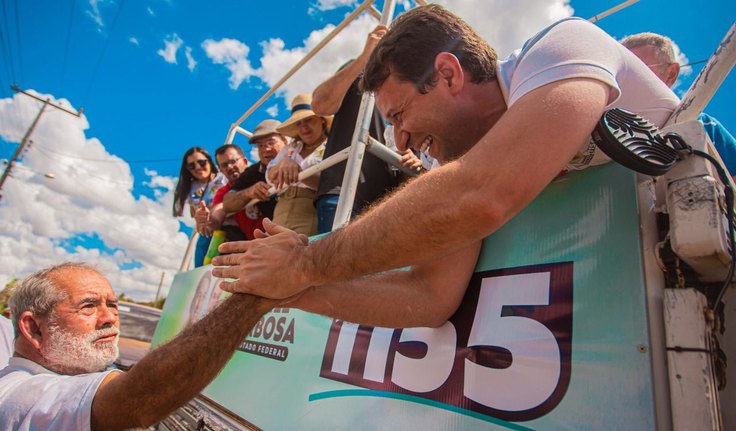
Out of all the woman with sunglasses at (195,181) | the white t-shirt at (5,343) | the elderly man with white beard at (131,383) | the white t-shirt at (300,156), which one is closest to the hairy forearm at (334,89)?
the white t-shirt at (300,156)

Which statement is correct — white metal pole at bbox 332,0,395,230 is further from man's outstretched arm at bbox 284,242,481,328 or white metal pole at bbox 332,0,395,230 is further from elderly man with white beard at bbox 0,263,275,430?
elderly man with white beard at bbox 0,263,275,430

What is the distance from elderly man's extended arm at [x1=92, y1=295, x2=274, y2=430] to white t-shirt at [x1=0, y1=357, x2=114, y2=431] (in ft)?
0.23

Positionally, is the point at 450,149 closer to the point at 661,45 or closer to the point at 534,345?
the point at 534,345

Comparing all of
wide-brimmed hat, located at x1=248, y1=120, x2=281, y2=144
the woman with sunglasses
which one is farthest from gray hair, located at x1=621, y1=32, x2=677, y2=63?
the woman with sunglasses

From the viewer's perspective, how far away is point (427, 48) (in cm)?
127

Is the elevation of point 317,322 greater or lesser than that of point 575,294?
lesser

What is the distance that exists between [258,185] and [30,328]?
148 cm

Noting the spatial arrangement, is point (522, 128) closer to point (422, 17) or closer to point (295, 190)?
point (422, 17)

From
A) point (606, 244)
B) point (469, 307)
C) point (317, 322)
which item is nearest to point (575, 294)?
point (606, 244)

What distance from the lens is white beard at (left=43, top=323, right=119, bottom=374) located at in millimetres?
1712

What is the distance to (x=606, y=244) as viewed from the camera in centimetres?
92

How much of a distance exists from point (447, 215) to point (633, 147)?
404 mm

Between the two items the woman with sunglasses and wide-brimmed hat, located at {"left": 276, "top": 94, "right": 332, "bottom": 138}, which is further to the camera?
the woman with sunglasses

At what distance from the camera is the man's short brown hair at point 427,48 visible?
124cm
